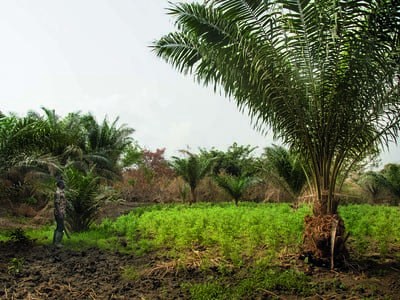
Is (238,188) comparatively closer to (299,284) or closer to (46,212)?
(46,212)

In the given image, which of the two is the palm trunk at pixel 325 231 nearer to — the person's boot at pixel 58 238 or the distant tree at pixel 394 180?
the person's boot at pixel 58 238

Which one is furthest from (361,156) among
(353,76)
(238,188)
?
(238,188)

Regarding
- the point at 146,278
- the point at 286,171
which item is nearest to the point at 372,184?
the point at 286,171

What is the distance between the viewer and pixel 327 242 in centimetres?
616

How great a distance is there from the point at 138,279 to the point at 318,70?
13.5 ft

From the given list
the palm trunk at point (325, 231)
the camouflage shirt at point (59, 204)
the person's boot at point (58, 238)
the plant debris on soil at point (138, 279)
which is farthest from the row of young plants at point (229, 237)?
the camouflage shirt at point (59, 204)

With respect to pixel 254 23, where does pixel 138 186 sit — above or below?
below

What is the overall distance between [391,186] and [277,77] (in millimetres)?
17051

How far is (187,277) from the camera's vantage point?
607cm

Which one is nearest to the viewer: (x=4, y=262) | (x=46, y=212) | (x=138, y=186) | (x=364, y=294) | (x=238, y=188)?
(x=364, y=294)

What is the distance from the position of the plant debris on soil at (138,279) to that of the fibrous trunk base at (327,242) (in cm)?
16

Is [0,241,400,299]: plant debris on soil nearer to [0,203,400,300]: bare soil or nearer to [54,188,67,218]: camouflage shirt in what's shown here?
[0,203,400,300]: bare soil

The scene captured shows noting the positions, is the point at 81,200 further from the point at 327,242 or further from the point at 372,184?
the point at 372,184

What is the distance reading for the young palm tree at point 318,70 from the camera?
5777 millimetres
